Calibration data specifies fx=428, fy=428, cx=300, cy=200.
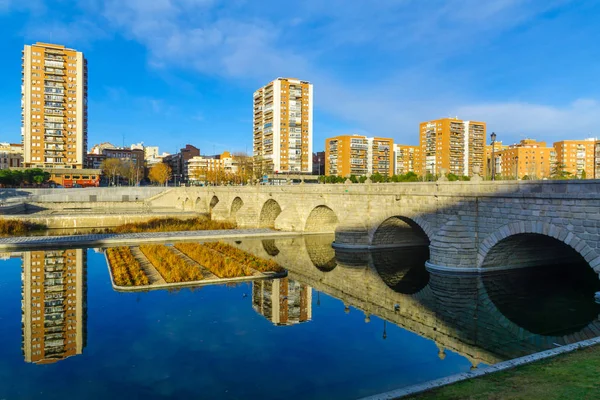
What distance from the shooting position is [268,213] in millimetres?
50281

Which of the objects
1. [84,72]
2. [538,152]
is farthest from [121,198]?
[538,152]

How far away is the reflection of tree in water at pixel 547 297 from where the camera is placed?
16.7m

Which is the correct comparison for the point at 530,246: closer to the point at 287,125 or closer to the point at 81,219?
the point at 81,219

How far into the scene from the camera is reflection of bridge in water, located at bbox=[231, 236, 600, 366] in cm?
1489

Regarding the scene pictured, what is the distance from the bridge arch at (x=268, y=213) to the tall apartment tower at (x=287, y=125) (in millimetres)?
58640

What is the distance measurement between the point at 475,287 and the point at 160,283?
53.4 ft

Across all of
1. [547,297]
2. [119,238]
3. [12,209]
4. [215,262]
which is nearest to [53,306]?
[215,262]

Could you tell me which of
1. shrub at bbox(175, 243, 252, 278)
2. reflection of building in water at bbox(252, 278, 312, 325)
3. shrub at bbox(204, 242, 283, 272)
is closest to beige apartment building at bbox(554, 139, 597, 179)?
shrub at bbox(204, 242, 283, 272)

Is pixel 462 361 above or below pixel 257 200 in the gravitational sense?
below

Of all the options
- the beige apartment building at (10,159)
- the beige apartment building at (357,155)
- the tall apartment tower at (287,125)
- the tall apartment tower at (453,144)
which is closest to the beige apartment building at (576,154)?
the tall apartment tower at (453,144)

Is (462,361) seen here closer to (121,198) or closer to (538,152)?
(121,198)

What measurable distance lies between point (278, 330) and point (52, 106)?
101 metres

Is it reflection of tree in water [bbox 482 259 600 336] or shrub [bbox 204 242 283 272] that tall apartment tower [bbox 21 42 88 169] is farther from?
reflection of tree in water [bbox 482 259 600 336]

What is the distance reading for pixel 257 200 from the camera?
166ft
